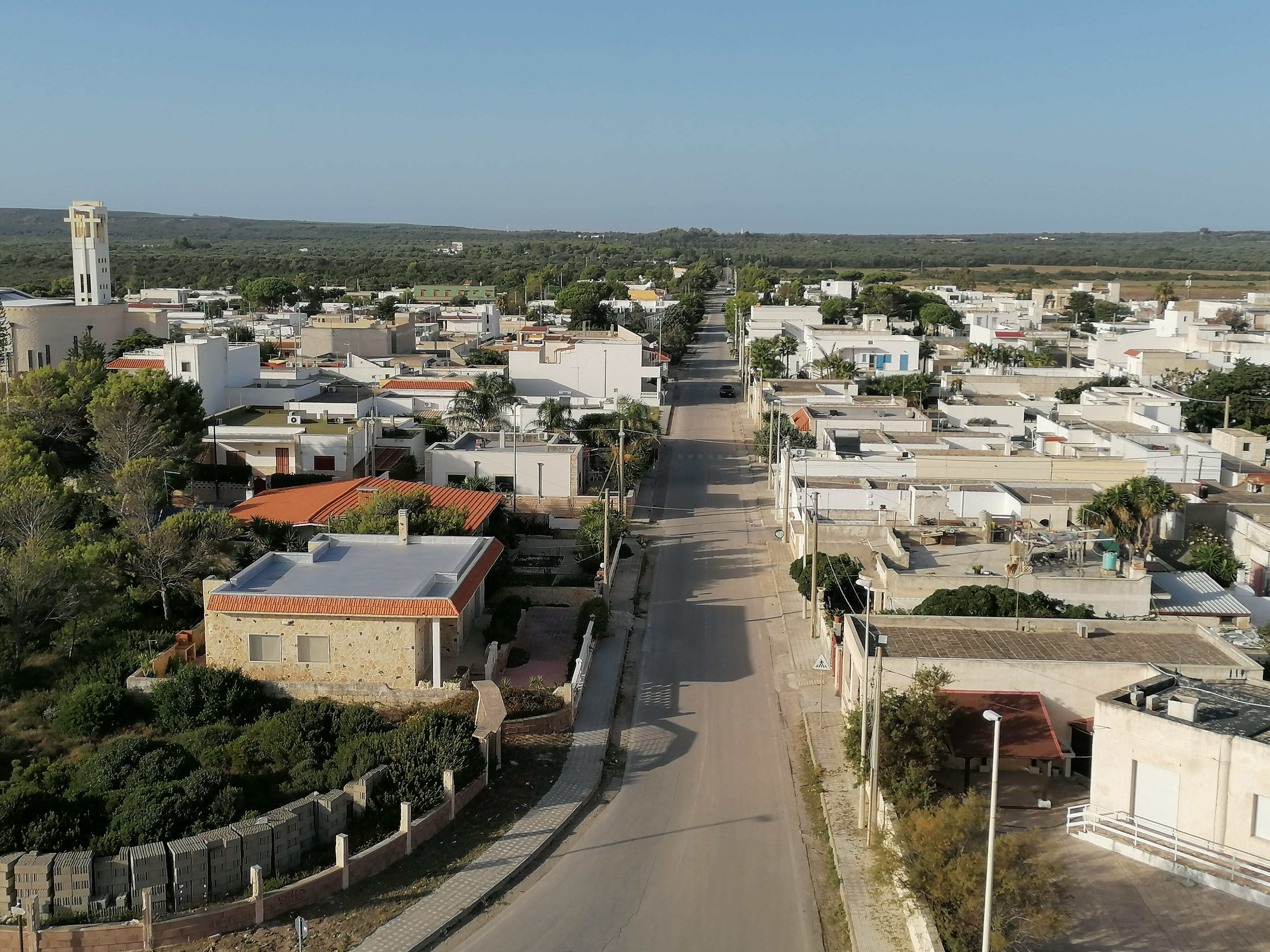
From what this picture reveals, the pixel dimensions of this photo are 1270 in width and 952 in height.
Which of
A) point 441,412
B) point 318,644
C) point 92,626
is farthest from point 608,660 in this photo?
point 441,412

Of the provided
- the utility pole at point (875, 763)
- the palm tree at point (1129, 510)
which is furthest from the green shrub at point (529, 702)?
the palm tree at point (1129, 510)

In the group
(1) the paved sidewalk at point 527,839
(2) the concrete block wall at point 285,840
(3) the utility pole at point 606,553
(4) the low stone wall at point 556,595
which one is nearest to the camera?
(1) the paved sidewalk at point 527,839

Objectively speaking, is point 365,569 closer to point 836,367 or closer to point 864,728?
point 864,728

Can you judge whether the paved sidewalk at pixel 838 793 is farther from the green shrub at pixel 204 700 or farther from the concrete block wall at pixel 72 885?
the green shrub at pixel 204 700

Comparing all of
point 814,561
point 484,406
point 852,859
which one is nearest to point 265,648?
point 852,859

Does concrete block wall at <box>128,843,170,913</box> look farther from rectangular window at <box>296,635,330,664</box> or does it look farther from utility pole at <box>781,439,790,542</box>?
utility pole at <box>781,439,790,542</box>

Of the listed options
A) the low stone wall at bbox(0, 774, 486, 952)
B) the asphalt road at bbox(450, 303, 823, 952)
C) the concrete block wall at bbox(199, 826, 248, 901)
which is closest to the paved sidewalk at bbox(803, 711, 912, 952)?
the asphalt road at bbox(450, 303, 823, 952)
